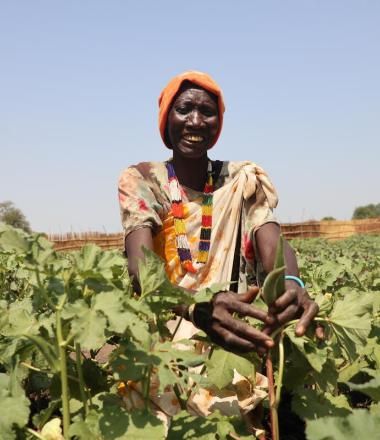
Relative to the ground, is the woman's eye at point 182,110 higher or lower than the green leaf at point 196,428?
higher

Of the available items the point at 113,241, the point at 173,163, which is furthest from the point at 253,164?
the point at 113,241

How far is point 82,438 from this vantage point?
1543 millimetres

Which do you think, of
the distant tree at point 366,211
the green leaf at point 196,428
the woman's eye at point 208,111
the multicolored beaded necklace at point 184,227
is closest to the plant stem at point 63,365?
the green leaf at point 196,428

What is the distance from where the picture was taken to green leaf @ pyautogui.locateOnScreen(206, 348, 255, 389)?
185cm

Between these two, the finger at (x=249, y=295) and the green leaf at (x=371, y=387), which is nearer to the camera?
the green leaf at (x=371, y=387)

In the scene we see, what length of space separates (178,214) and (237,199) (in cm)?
32

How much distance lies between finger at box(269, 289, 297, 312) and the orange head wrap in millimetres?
1706

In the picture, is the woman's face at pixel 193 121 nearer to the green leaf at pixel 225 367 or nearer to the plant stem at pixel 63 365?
the green leaf at pixel 225 367

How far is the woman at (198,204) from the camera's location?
9.73ft

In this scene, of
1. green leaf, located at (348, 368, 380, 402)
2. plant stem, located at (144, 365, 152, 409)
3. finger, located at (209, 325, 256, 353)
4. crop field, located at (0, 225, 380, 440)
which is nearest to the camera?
green leaf, located at (348, 368, 380, 402)

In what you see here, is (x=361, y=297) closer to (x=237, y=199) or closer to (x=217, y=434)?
(x=217, y=434)

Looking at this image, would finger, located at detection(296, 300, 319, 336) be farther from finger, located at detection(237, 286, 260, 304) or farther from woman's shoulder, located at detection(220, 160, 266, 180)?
woman's shoulder, located at detection(220, 160, 266, 180)

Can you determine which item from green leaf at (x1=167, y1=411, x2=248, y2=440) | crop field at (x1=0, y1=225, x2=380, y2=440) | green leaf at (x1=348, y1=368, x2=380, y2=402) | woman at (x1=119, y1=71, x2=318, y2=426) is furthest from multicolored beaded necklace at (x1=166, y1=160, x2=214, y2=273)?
green leaf at (x1=348, y1=368, x2=380, y2=402)

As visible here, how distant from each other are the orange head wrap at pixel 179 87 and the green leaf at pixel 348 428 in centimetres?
238
